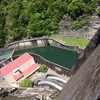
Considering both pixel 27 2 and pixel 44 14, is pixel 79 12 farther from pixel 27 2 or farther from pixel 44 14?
pixel 27 2

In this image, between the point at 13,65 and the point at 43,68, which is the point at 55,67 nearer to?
the point at 43,68

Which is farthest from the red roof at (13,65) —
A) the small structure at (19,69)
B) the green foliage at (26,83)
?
the green foliage at (26,83)

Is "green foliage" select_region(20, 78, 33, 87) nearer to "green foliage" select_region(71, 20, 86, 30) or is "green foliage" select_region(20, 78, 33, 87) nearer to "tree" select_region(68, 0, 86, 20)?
"green foliage" select_region(71, 20, 86, 30)

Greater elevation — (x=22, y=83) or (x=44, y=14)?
(x=44, y=14)

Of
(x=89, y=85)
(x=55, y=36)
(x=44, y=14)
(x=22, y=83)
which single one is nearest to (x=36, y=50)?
(x=55, y=36)

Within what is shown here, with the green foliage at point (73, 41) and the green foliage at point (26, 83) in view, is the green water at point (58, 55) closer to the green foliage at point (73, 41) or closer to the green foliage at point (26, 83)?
the green foliage at point (73, 41)

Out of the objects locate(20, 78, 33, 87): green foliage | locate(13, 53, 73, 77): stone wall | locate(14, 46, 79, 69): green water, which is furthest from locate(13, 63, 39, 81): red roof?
locate(14, 46, 79, 69): green water
